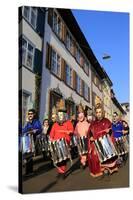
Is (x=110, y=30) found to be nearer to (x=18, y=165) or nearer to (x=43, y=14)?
(x=43, y=14)

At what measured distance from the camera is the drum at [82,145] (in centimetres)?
1080

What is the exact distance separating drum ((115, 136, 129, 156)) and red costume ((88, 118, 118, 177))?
0.28 m

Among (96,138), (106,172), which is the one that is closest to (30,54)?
(96,138)

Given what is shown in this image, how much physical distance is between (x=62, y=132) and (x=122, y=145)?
4.57 feet

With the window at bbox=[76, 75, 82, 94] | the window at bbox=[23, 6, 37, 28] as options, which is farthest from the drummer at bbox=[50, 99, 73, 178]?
the window at bbox=[23, 6, 37, 28]

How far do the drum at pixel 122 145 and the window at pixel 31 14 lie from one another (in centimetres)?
293

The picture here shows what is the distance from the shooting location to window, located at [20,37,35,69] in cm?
1001

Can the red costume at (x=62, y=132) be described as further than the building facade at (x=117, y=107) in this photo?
No

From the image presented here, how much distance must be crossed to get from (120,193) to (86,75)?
8.00ft

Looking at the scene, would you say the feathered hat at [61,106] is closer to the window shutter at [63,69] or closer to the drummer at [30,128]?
the window shutter at [63,69]

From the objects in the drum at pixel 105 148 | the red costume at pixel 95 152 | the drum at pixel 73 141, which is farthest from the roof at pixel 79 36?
the drum at pixel 73 141

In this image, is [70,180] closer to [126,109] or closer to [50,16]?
[126,109]

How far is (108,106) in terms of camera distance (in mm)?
11273

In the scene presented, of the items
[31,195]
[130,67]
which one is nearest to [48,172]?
[31,195]
